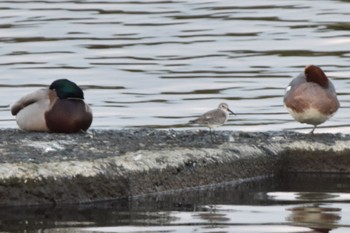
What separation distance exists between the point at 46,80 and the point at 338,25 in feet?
20.3

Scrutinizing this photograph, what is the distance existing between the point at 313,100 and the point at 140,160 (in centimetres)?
274

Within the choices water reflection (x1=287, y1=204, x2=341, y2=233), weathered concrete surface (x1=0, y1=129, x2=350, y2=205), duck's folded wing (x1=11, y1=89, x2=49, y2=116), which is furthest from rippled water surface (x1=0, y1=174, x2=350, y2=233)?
duck's folded wing (x1=11, y1=89, x2=49, y2=116)

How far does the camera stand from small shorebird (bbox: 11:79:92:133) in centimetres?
1236

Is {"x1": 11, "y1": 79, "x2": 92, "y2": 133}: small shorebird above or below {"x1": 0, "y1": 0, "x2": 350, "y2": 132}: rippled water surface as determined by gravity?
below

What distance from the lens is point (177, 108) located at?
17.0m

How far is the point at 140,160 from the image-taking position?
418 inches

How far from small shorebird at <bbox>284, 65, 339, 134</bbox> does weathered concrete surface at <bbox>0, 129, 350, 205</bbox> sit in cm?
49

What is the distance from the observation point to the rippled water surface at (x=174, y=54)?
17016mm

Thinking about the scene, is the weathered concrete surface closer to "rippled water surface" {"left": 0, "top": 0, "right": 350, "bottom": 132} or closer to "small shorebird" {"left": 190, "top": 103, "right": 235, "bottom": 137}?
"small shorebird" {"left": 190, "top": 103, "right": 235, "bottom": 137}

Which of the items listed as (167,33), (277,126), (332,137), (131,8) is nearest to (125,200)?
(332,137)

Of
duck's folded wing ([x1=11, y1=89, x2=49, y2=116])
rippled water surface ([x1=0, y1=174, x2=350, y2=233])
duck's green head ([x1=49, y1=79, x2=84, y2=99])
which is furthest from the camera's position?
duck's folded wing ([x1=11, y1=89, x2=49, y2=116])

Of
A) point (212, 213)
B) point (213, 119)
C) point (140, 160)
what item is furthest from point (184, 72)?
point (212, 213)

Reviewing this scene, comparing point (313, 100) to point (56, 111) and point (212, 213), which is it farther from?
point (212, 213)

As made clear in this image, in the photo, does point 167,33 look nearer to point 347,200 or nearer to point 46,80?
point 46,80
